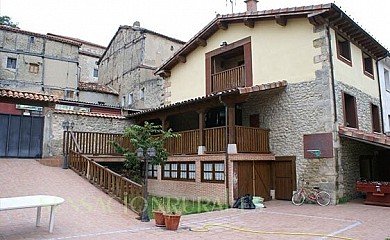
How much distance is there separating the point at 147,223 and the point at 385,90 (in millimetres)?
15094

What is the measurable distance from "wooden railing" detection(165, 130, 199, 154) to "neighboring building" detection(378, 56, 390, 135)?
10.0 metres

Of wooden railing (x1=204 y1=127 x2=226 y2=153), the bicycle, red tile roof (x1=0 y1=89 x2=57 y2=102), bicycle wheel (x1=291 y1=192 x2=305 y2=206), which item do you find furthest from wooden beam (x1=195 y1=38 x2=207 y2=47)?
bicycle wheel (x1=291 y1=192 x2=305 y2=206)

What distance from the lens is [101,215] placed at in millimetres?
9000

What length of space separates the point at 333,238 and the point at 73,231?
5.57 meters

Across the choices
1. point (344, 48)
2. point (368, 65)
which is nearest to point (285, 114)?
point (344, 48)

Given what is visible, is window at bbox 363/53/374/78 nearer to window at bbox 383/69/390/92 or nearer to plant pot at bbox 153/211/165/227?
window at bbox 383/69/390/92

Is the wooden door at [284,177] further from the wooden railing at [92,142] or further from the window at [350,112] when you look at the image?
the wooden railing at [92,142]

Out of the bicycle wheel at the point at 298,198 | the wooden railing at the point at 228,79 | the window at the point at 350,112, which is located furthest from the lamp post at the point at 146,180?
the window at the point at 350,112

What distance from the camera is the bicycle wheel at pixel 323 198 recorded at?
11.8m

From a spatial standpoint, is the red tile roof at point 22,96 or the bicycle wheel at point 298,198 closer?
the bicycle wheel at point 298,198

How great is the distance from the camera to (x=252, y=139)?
42.8ft

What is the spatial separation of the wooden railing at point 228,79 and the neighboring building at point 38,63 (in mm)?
15864

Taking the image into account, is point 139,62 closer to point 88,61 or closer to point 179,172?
A: point 88,61

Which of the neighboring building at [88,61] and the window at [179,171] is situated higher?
the neighboring building at [88,61]
